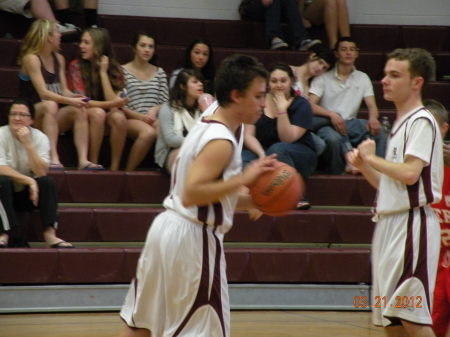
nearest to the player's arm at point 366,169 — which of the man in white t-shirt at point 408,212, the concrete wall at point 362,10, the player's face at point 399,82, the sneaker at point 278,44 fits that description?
the man in white t-shirt at point 408,212

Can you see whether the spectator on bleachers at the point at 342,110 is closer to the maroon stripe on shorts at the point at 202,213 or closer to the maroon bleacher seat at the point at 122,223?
the maroon bleacher seat at the point at 122,223

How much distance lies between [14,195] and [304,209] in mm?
2319

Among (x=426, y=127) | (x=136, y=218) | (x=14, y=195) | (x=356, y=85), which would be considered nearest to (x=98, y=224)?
(x=136, y=218)

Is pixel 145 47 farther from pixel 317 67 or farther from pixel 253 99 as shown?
pixel 253 99

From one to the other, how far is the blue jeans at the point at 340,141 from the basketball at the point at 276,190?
3.52 m

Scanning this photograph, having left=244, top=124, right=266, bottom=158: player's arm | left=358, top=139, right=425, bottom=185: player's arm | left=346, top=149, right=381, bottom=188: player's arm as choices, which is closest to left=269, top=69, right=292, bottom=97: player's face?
left=244, top=124, right=266, bottom=158: player's arm

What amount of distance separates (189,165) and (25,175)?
3.03 metres

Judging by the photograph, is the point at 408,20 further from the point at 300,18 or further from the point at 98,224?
the point at 98,224

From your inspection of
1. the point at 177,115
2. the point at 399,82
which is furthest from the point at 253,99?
the point at 177,115

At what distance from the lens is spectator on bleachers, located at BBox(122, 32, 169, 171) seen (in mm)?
6855

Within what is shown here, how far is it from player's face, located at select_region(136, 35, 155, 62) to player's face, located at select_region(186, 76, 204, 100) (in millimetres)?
628

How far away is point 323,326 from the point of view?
5.66 meters

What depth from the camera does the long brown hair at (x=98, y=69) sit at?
686cm

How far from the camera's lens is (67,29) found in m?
7.91
